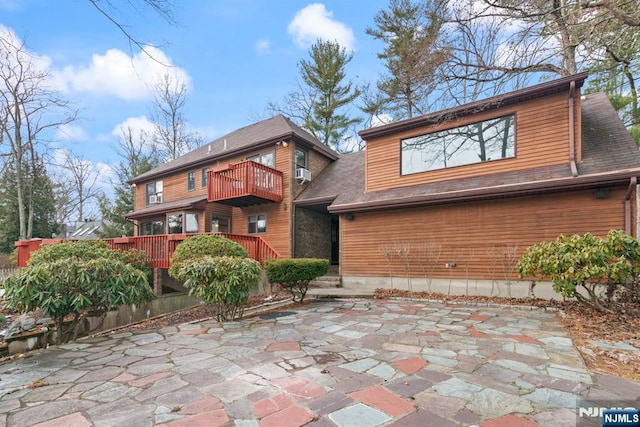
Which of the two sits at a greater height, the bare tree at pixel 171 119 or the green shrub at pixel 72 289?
the bare tree at pixel 171 119

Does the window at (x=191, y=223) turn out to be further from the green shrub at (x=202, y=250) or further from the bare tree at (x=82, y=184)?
the bare tree at (x=82, y=184)

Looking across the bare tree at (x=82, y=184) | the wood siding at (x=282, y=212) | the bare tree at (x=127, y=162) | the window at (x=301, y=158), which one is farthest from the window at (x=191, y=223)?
the bare tree at (x=82, y=184)

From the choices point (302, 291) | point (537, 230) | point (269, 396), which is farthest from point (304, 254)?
point (269, 396)

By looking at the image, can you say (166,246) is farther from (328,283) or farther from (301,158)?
(301,158)

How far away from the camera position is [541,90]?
7.59m

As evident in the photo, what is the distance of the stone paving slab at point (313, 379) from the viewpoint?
7.76ft

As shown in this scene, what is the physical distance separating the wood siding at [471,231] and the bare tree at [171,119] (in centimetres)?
1788

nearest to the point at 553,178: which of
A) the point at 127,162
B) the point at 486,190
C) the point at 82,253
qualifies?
the point at 486,190

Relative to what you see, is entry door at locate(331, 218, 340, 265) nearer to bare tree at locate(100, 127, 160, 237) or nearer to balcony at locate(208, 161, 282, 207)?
balcony at locate(208, 161, 282, 207)

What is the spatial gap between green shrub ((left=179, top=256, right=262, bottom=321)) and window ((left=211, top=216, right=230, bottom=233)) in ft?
25.8

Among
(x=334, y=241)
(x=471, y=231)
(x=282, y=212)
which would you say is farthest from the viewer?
(x=334, y=241)

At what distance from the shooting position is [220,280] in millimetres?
5570

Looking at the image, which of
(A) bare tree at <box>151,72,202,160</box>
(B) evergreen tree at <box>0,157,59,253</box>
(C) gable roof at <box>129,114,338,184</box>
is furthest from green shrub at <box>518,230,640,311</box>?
(B) evergreen tree at <box>0,157,59,253</box>

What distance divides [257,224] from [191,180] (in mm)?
4652
